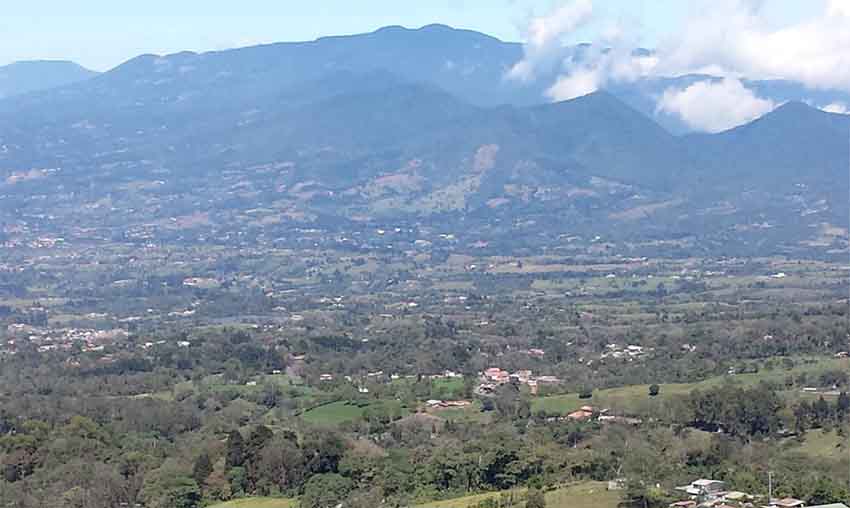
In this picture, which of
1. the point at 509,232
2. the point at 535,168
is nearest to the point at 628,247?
the point at 509,232

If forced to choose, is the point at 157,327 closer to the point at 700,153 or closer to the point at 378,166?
the point at 378,166

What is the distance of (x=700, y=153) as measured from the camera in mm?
160375

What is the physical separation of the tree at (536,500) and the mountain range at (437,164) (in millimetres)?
81777

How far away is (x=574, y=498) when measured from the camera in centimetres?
3469

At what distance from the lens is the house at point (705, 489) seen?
3384 cm

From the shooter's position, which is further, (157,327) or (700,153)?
(700,153)

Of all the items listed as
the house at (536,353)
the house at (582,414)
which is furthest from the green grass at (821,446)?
the house at (536,353)

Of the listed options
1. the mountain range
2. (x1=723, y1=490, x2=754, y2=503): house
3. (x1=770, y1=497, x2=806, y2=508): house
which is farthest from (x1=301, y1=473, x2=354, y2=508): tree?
the mountain range

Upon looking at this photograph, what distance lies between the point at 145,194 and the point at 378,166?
26.2 metres

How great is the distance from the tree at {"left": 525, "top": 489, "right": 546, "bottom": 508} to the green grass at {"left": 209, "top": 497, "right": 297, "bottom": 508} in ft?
22.6

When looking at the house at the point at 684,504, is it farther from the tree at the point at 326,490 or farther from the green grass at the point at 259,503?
the green grass at the point at 259,503

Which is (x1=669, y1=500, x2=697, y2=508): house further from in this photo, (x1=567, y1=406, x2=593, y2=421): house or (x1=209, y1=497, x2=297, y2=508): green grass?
(x1=567, y1=406, x2=593, y2=421): house

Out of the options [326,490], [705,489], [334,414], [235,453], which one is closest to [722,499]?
[705,489]

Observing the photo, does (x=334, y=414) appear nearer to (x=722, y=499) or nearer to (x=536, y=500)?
(x=536, y=500)
